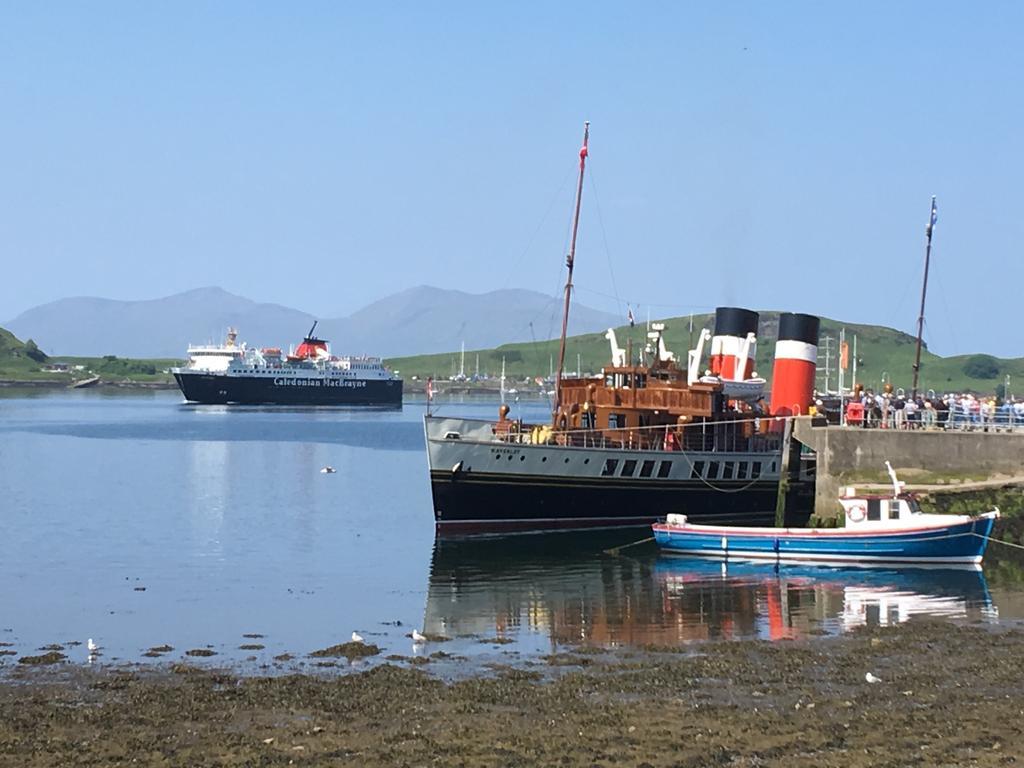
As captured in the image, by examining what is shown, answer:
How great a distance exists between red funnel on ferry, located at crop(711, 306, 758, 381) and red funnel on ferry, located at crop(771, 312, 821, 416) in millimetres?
1936

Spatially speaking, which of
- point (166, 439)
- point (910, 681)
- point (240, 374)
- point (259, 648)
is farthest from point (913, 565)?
point (240, 374)

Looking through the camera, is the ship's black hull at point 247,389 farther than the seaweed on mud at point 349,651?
Yes

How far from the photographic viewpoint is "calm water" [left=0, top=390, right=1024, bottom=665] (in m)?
28.9

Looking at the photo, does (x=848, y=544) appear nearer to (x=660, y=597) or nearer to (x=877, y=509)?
(x=877, y=509)

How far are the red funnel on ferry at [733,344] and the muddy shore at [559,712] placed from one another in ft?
97.4

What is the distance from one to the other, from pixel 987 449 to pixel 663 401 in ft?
39.2

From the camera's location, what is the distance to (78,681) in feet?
74.3

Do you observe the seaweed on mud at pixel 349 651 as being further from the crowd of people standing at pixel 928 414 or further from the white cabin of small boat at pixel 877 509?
the crowd of people standing at pixel 928 414

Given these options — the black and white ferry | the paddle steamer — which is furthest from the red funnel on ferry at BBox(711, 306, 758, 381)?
the black and white ferry

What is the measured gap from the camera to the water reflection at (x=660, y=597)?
95.7ft

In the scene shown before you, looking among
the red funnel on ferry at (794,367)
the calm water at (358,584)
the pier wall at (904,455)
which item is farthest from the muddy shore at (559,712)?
the red funnel on ferry at (794,367)

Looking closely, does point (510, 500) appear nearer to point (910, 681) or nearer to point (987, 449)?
point (987, 449)

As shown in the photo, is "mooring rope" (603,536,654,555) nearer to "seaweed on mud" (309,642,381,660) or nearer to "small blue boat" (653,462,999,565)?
"small blue boat" (653,462,999,565)

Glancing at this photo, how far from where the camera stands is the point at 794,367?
52344mm
